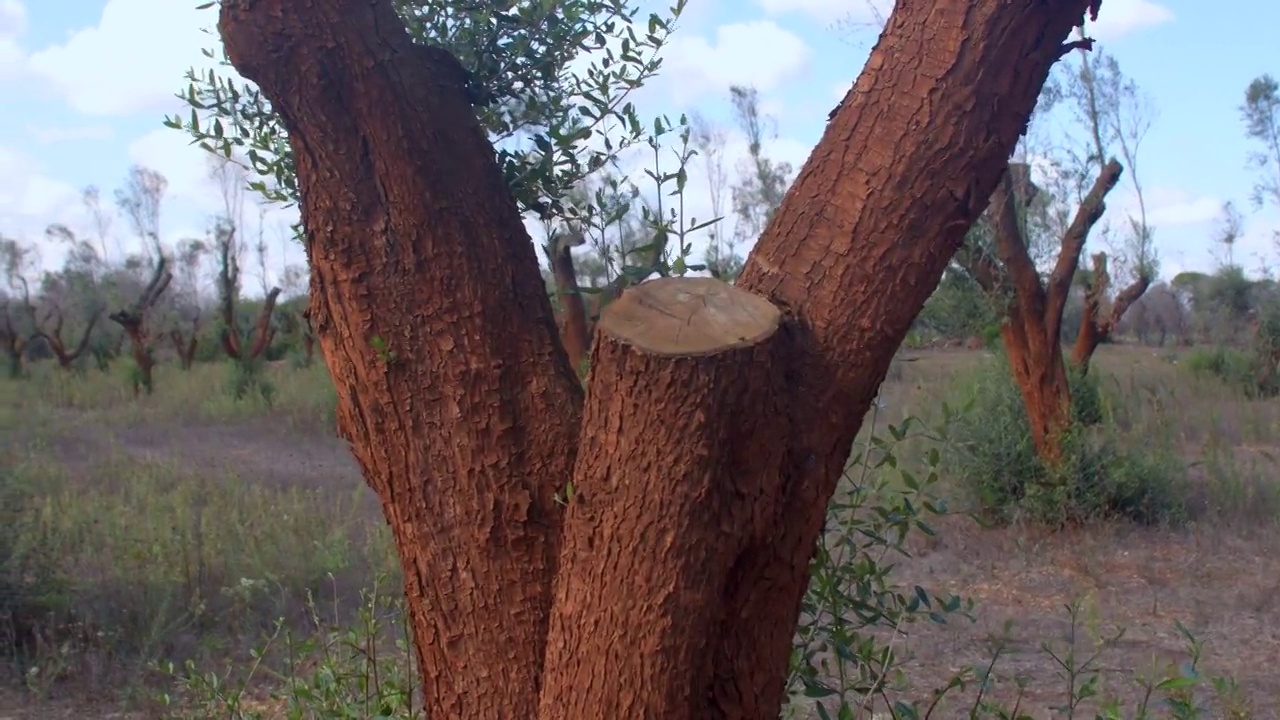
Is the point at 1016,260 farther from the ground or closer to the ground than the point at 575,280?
farther from the ground

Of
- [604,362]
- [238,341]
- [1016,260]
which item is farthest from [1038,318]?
[238,341]

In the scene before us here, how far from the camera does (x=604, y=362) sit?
1989 millimetres

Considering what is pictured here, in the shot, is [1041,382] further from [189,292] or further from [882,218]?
[189,292]

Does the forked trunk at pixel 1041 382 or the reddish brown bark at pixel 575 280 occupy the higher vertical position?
the reddish brown bark at pixel 575 280

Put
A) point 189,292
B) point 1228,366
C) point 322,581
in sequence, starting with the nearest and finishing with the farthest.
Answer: point 322,581, point 1228,366, point 189,292

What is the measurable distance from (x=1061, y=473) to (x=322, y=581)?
556 centimetres

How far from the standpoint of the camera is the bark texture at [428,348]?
90.7 inches

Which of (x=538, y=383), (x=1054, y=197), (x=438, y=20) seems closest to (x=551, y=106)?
(x=438, y=20)

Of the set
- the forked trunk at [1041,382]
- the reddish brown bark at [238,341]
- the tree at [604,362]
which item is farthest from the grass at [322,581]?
the reddish brown bark at [238,341]

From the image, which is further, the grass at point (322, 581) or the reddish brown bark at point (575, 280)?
the grass at point (322, 581)

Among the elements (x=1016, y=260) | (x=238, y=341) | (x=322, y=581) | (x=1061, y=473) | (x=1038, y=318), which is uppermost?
(x=1016, y=260)

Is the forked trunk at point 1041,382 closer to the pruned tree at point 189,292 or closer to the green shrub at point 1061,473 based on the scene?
the green shrub at point 1061,473

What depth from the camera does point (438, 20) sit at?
3084mm

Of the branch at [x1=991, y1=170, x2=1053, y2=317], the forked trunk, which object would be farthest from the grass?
the branch at [x1=991, y1=170, x2=1053, y2=317]
